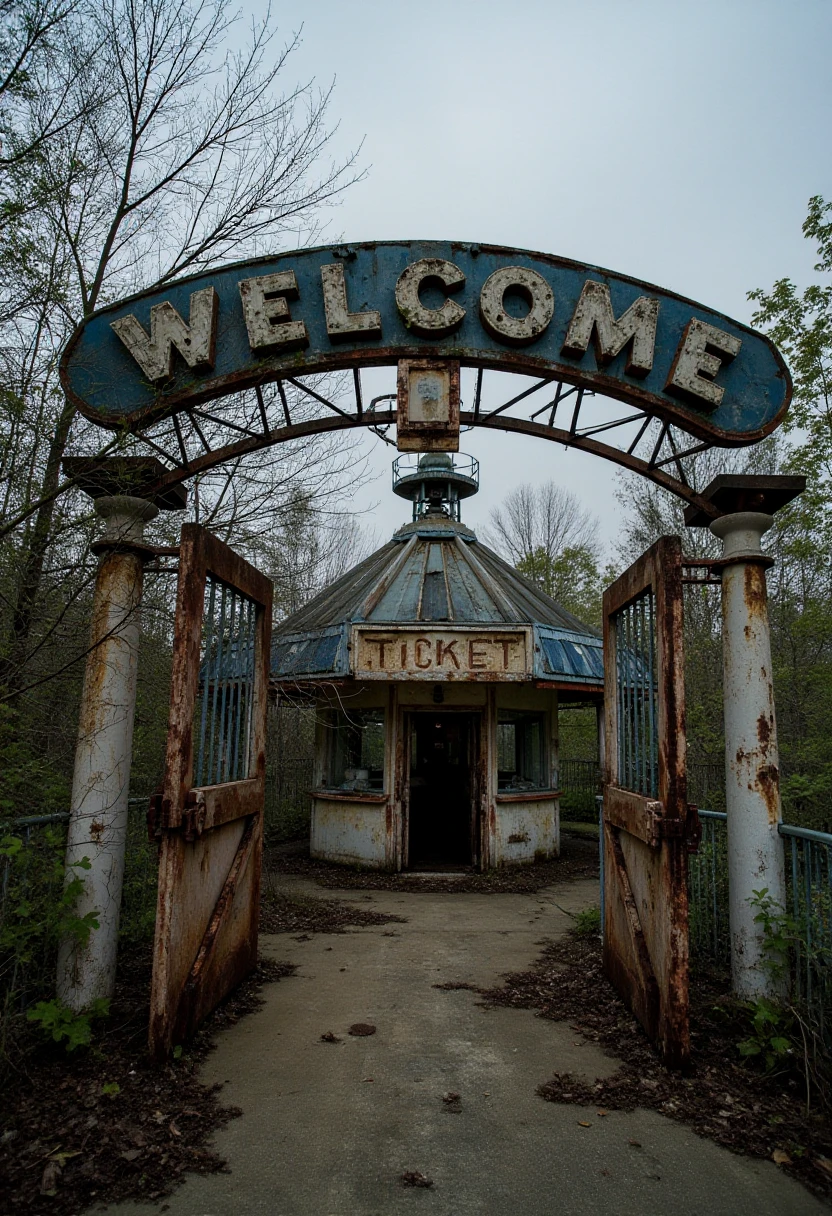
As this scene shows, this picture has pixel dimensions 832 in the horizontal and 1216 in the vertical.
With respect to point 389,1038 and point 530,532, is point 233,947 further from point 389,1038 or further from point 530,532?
point 530,532

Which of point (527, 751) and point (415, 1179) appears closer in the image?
point (415, 1179)

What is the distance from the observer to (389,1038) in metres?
4.56

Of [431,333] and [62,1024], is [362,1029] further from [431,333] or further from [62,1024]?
[431,333]

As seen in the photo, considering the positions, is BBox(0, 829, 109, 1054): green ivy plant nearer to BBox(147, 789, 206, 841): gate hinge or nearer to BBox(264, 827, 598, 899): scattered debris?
BBox(147, 789, 206, 841): gate hinge

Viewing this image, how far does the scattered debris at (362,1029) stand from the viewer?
4.62 meters

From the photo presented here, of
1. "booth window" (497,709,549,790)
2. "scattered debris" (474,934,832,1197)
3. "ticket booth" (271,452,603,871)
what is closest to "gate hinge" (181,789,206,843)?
"scattered debris" (474,934,832,1197)

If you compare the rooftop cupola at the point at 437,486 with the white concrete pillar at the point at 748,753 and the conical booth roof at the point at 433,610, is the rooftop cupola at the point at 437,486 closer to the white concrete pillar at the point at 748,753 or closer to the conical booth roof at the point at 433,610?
the conical booth roof at the point at 433,610

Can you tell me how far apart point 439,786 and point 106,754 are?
1170 centimetres

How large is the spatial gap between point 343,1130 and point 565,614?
10.8m

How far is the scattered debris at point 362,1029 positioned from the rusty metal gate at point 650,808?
169 cm

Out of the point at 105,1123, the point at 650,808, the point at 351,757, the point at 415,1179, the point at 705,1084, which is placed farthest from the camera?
the point at 351,757

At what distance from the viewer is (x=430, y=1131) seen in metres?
3.40

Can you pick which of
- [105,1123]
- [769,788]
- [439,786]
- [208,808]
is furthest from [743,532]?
[439,786]

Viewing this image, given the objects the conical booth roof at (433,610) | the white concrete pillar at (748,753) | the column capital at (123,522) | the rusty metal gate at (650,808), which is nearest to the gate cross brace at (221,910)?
the column capital at (123,522)
